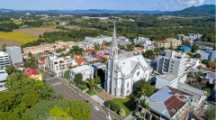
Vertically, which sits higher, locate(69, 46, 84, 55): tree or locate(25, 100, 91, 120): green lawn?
locate(69, 46, 84, 55): tree

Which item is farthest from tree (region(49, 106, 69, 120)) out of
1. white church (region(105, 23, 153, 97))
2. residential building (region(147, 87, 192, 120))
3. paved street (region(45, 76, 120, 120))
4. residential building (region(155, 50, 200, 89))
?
residential building (region(155, 50, 200, 89))

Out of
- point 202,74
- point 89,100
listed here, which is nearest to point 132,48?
point 202,74

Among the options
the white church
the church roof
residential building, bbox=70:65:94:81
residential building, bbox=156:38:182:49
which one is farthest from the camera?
residential building, bbox=156:38:182:49

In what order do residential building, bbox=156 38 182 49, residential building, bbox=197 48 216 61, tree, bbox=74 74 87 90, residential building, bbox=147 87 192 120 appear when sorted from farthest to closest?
residential building, bbox=156 38 182 49, residential building, bbox=197 48 216 61, tree, bbox=74 74 87 90, residential building, bbox=147 87 192 120

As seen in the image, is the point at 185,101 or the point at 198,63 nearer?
the point at 185,101

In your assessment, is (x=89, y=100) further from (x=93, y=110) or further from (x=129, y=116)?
(x=129, y=116)

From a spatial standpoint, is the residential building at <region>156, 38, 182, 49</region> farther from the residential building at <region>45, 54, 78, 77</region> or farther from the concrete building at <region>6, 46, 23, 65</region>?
the concrete building at <region>6, 46, 23, 65</region>

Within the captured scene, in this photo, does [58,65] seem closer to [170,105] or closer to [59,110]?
[59,110]

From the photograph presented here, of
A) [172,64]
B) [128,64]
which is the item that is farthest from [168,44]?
[128,64]
